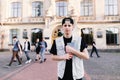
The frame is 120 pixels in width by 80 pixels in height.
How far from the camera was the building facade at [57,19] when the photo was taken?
33094 mm

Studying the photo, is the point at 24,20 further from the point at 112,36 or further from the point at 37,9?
the point at 112,36

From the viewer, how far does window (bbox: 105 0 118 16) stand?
33.6 meters

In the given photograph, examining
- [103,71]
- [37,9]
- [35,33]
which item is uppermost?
[37,9]

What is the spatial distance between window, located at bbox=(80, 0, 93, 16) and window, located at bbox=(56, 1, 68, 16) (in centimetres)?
228

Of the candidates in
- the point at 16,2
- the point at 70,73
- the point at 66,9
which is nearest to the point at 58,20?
the point at 66,9

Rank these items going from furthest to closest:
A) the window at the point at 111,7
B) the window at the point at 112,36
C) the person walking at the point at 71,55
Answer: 1. the window at the point at 111,7
2. the window at the point at 112,36
3. the person walking at the point at 71,55

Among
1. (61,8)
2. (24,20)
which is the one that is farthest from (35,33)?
(61,8)

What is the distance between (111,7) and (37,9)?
10.1 metres

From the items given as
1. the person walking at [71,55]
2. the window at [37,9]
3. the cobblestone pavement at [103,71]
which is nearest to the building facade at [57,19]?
the window at [37,9]

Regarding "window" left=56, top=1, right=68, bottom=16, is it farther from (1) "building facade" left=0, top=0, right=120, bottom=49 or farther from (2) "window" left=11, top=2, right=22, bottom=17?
(2) "window" left=11, top=2, right=22, bottom=17

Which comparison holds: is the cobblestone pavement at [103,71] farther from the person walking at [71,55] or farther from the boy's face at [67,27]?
the boy's face at [67,27]

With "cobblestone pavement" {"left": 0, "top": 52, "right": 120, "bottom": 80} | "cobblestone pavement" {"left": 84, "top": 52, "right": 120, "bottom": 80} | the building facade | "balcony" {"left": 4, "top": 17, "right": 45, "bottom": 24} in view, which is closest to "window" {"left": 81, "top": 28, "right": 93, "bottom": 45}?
the building facade

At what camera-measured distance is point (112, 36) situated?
108 ft

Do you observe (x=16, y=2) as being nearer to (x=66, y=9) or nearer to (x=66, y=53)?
(x=66, y=9)
